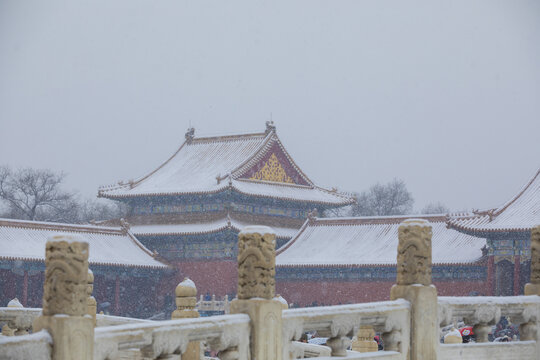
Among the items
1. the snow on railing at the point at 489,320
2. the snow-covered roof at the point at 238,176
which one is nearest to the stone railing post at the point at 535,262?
the snow on railing at the point at 489,320

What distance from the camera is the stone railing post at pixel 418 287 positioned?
9234 mm

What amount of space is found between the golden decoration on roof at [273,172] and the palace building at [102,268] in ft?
19.7

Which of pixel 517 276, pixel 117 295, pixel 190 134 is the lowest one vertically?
pixel 117 295

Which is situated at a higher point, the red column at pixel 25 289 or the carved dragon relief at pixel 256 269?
the red column at pixel 25 289

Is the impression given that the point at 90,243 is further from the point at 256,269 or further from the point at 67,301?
the point at 67,301

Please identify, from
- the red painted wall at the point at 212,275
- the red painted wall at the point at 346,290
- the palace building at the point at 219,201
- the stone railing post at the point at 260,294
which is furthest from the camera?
the palace building at the point at 219,201

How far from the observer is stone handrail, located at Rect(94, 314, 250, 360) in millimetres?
6973

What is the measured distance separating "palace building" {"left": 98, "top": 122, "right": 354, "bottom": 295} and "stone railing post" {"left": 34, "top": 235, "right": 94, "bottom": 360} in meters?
31.8

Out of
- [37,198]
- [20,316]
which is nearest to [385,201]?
[37,198]

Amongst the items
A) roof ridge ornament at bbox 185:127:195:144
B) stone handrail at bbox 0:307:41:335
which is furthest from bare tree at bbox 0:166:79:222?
stone handrail at bbox 0:307:41:335

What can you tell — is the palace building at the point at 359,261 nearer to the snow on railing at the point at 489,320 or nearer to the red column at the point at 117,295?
the red column at the point at 117,295

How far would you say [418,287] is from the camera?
9.25 meters

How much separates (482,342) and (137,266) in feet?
95.7

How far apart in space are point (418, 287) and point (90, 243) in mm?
29596
